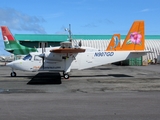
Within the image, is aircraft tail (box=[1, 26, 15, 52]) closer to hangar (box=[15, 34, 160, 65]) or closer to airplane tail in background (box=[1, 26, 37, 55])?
airplane tail in background (box=[1, 26, 37, 55])

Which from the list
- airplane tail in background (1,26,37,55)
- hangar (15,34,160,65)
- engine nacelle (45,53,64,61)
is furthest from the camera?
hangar (15,34,160,65)

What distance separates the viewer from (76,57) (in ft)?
67.4

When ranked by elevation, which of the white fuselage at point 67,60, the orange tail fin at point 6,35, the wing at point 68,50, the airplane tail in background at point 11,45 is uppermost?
the orange tail fin at point 6,35

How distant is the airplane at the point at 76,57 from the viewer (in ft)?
66.1

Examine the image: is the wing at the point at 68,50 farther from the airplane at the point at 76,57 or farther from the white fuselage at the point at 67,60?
the white fuselage at the point at 67,60

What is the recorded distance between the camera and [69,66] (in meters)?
20.3

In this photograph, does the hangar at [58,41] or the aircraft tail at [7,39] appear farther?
the hangar at [58,41]

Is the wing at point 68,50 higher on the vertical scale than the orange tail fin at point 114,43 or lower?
lower

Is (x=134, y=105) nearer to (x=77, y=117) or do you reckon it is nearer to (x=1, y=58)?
(x=77, y=117)

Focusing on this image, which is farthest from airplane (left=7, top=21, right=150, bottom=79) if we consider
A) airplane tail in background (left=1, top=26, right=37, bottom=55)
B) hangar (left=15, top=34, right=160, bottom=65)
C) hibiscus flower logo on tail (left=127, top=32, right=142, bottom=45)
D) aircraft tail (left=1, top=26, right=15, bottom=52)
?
hangar (left=15, top=34, right=160, bottom=65)

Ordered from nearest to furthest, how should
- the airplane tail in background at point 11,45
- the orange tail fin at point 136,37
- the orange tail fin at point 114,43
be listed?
the orange tail fin at point 136,37
the airplane tail in background at point 11,45
the orange tail fin at point 114,43

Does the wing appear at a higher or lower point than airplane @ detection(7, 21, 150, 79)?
higher

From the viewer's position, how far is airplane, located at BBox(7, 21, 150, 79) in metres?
20.1

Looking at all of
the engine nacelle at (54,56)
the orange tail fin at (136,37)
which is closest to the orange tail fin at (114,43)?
the orange tail fin at (136,37)
